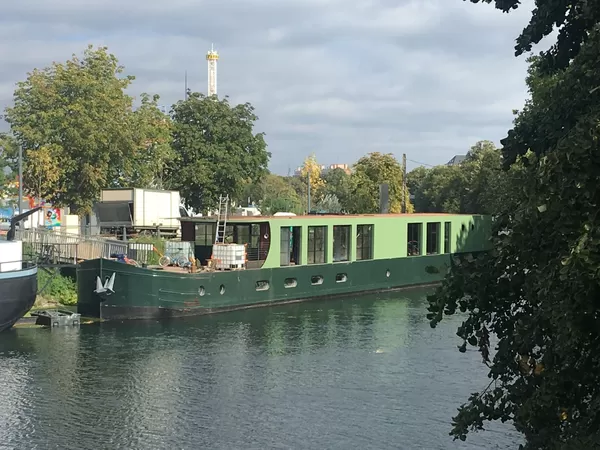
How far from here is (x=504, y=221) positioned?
8.66m

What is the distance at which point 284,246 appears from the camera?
33.7 metres

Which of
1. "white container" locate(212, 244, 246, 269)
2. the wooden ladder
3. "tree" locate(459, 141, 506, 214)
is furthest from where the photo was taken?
"tree" locate(459, 141, 506, 214)

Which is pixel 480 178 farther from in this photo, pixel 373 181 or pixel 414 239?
pixel 414 239

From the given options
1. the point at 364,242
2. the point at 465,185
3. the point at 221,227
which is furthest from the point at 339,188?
Result: the point at 221,227

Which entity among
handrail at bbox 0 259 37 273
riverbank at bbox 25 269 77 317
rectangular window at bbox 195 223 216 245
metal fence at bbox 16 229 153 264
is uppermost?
rectangular window at bbox 195 223 216 245

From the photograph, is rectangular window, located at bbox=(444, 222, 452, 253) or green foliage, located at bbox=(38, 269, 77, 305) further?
rectangular window, located at bbox=(444, 222, 452, 253)

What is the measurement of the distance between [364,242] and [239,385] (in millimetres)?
18810

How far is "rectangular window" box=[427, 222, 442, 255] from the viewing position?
137ft

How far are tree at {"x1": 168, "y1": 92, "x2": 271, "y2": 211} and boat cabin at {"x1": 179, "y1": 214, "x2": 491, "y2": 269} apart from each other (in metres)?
18.6

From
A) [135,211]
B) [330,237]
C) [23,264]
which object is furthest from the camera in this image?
[135,211]

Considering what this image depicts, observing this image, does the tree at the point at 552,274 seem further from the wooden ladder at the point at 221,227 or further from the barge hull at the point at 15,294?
the wooden ladder at the point at 221,227

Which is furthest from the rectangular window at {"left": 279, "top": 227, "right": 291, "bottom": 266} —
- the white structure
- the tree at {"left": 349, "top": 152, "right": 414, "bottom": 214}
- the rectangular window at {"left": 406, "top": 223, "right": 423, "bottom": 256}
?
the white structure

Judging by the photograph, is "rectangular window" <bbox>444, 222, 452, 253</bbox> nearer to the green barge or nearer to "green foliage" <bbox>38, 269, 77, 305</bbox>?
the green barge

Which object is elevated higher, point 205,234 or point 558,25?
point 558,25
